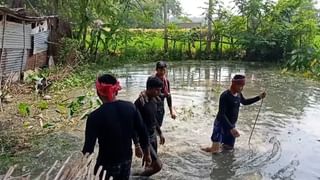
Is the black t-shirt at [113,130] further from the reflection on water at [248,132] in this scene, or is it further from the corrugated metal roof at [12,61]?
the corrugated metal roof at [12,61]

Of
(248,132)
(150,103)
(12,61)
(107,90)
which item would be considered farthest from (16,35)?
(107,90)

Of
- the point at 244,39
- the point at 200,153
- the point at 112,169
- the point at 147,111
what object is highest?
the point at 244,39

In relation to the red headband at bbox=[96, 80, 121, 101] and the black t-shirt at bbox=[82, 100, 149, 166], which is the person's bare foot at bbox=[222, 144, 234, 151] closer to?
the black t-shirt at bbox=[82, 100, 149, 166]

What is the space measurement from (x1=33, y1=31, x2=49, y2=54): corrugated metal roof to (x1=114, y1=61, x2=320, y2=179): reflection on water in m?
3.47

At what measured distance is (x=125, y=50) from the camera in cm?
2534

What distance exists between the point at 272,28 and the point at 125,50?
8486 mm

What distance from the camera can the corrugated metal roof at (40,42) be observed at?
53.7ft

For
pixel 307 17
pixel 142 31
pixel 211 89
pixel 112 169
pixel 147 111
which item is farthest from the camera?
pixel 142 31

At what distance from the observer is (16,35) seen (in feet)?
46.4

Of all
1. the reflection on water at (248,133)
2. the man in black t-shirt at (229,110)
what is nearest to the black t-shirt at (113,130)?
the reflection on water at (248,133)

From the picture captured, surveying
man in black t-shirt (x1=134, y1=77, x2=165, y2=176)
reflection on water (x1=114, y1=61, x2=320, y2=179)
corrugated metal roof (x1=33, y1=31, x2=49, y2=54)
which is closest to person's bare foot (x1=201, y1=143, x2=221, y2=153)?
reflection on water (x1=114, y1=61, x2=320, y2=179)

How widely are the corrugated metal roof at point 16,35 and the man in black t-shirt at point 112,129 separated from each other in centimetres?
933

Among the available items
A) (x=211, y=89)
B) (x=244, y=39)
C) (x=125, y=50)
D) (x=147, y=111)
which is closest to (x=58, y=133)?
(x=147, y=111)

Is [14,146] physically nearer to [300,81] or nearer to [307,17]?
[300,81]
